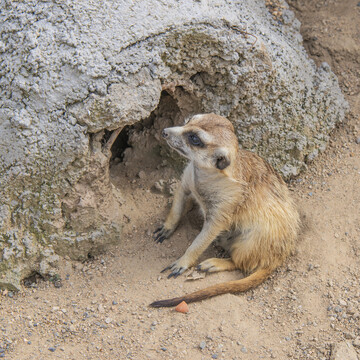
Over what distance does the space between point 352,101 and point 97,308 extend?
2.36m

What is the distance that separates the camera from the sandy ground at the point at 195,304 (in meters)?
2.36

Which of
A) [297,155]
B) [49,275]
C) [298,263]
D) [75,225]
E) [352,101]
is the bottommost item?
[49,275]

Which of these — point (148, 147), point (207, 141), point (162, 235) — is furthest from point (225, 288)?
point (148, 147)

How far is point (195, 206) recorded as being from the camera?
3.31m

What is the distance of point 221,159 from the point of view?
8.27 feet

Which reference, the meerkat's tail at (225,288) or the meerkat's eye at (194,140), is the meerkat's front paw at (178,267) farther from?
the meerkat's eye at (194,140)

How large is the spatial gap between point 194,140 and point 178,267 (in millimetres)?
813

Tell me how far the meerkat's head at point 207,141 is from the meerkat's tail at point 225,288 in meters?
0.66

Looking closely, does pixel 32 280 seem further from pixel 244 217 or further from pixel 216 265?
pixel 244 217

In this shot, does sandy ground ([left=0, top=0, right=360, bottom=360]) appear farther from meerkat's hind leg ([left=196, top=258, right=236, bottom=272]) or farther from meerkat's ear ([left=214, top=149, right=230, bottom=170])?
meerkat's ear ([left=214, top=149, right=230, bottom=170])

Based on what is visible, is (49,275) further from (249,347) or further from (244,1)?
(244,1)

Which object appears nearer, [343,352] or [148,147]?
[343,352]

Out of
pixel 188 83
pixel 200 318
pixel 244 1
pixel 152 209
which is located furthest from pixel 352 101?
pixel 200 318

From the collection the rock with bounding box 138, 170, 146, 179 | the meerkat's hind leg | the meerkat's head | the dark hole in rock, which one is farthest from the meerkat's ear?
the dark hole in rock
